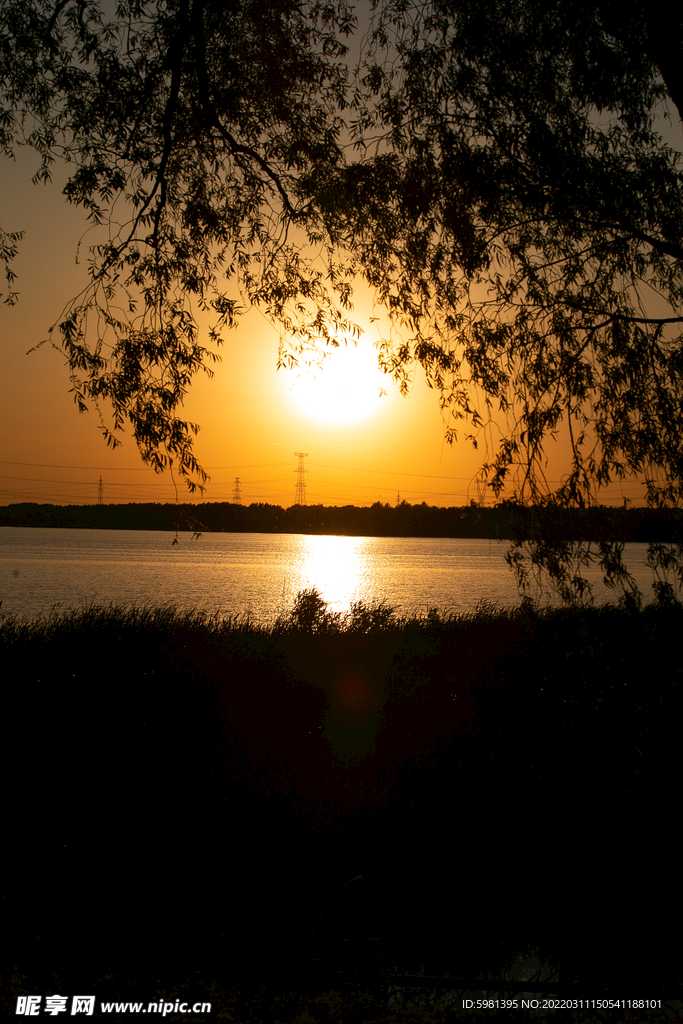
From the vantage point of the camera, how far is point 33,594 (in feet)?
104

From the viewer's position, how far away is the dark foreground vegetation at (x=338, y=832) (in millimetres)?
4078

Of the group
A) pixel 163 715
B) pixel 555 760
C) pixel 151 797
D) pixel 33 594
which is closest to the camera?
pixel 151 797

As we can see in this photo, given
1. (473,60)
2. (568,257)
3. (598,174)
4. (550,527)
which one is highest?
(473,60)

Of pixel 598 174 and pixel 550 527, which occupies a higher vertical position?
pixel 598 174

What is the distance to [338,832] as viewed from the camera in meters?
5.56

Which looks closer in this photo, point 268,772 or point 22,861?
point 22,861

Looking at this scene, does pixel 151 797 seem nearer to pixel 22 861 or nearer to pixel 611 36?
pixel 22 861

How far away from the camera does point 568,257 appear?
689 cm

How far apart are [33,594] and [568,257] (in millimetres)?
31675

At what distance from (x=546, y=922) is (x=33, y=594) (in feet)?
106

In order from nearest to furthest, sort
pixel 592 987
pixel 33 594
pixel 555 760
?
pixel 592 987
pixel 555 760
pixel 33 594

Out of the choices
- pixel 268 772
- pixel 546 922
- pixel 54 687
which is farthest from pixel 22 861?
pixel 546 922

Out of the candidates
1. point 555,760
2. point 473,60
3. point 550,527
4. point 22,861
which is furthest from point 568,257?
point 22,861

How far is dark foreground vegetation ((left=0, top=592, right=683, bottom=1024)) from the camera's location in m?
4.08
